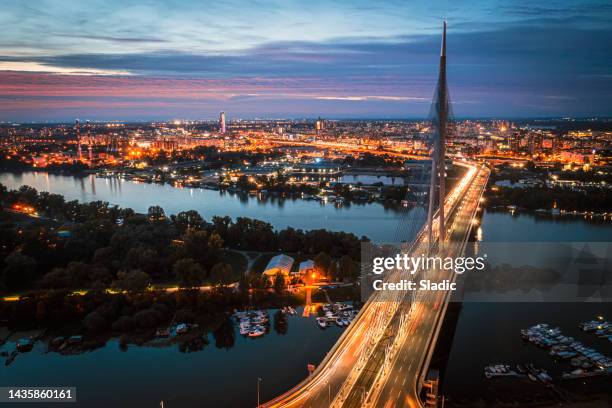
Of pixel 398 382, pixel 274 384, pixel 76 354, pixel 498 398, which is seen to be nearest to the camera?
pixel 398 382

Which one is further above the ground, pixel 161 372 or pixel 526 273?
pixel 526 273

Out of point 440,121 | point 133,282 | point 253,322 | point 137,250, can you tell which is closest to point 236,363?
point 253,322

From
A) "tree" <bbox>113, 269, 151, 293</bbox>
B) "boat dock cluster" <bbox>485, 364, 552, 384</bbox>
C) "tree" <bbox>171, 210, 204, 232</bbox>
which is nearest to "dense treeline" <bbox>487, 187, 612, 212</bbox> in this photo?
"tree" <bbox>171, 210, 204, 232</bbox>

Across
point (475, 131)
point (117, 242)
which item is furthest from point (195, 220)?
point (475, 131)

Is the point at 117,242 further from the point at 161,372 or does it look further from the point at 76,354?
the point at 161,372

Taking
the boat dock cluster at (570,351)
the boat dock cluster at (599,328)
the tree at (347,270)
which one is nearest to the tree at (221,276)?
the tree at (347,270)
